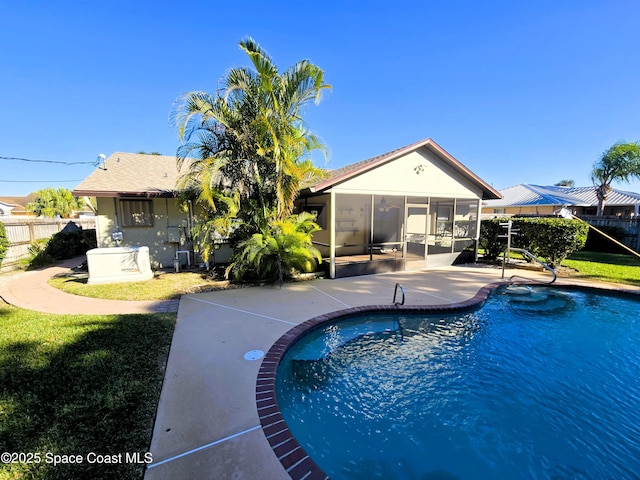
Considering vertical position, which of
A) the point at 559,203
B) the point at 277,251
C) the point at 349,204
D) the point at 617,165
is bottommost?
the point at 277,251

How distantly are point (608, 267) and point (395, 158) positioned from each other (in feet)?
33.0

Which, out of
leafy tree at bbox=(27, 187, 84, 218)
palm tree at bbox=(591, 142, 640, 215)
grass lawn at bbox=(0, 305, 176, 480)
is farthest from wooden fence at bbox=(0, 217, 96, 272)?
palm tree at bbox=(591, 142, 640, 215)

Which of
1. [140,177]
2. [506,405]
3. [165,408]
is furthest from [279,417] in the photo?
[140,177]

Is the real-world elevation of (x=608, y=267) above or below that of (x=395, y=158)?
below

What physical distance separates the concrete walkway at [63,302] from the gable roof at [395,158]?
5.30 meters

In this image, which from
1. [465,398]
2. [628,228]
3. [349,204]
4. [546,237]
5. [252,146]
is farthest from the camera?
[628,228]

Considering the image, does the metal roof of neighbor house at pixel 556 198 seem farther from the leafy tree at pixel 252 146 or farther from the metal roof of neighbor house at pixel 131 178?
the metal roof of neighbor house at pixel 131 178

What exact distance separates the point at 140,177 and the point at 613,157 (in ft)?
96.2

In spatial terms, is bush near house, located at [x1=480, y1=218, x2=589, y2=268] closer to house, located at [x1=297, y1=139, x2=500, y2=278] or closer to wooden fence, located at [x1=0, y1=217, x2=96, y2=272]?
house, located at [x1=297, y1=139, x2=500, y2=278]

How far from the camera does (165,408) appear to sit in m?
2.93

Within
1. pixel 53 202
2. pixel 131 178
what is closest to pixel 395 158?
pixel 131 178

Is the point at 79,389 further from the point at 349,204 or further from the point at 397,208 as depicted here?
the point at 397,208

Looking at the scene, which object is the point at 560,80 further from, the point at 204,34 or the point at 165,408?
the point at 165,408

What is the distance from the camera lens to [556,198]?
79.5 ft
